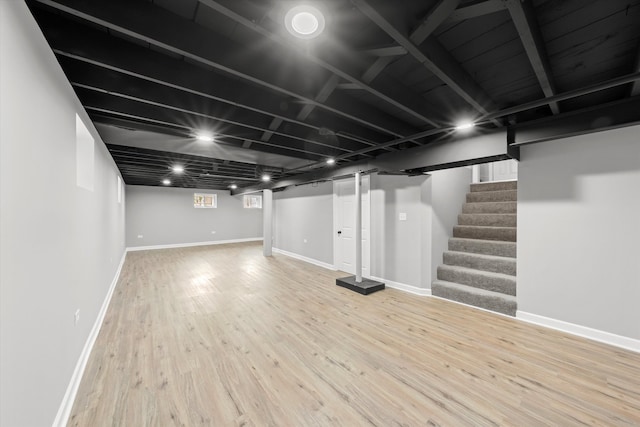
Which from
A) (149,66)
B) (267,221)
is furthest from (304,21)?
(267,221)

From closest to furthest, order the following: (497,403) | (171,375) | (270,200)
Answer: (497,403) < (171,375) < (270,200)

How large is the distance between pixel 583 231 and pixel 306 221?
5574 mm

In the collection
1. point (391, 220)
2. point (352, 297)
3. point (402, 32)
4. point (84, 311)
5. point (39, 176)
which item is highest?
point (402, 32)

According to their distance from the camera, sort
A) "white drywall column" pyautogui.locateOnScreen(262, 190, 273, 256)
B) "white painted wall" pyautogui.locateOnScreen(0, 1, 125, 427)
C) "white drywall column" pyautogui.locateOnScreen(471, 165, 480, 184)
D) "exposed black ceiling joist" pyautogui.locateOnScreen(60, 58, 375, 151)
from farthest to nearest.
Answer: "white drywall column" pyautogui.locateOnScreen(262, 190, 273, 256) → "white drywall column" pyautogui.locateOnScreen(471, 165, 480, 184) → "exposed black ceiling joist" pyautogui.locateOnScreen(60, 58, 375, 151) → "white painted wall" pyautogui.locateOnScreen(0, 1, 125, 427)

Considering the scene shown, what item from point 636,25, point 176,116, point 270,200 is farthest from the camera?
Answer: point 270,200

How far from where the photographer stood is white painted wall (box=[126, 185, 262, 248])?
8.73 meters

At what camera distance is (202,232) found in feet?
32.8

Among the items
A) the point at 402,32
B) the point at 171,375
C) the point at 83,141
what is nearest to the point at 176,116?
the point at 83,141

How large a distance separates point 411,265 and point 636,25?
11.4 ft

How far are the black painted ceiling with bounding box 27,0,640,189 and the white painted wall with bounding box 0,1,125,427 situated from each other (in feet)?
0.78

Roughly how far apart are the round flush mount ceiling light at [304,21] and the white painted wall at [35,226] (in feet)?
3.88

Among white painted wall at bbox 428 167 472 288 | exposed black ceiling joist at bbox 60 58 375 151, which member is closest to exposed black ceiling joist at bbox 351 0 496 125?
exposed black ceiling joist at bbox 60 58 375 151

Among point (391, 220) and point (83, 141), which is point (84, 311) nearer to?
point (83, 141)

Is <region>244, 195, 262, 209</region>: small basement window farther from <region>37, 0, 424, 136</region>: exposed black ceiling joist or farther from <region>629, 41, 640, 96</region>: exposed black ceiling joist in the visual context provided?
<region>629, 41, 640, 96</region>: exposed black ceiling joist
